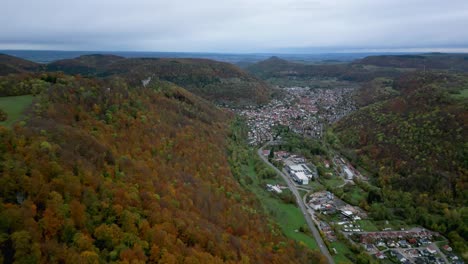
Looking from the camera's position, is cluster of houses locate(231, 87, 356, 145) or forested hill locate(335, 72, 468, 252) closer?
forested hill locate(335, 72, 468, 252)

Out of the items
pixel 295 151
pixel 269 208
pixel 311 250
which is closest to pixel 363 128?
pixel 295 151

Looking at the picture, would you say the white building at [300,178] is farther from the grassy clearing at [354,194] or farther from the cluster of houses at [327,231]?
the cluster of houses at [327,231]

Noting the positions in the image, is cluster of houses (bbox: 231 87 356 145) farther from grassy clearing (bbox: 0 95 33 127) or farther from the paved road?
grassy clearing (bbox: 0 95 33 127)

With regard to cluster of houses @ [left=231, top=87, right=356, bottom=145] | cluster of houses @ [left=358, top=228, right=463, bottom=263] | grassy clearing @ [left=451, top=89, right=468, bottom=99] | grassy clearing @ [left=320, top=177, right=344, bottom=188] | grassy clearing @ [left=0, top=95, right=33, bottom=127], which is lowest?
cluster of houses @ [left=358, top=228, right=463, bottom=263]

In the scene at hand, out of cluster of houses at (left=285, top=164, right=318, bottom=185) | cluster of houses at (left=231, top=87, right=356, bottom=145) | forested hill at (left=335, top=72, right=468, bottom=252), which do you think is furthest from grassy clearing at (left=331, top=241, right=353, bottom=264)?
cluster of houses at (left=231, top=87, right=356, bottom=145)

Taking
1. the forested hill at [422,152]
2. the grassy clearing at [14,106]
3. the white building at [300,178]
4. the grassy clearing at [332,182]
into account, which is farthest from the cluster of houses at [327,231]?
the grassy clearing at [14,106]
